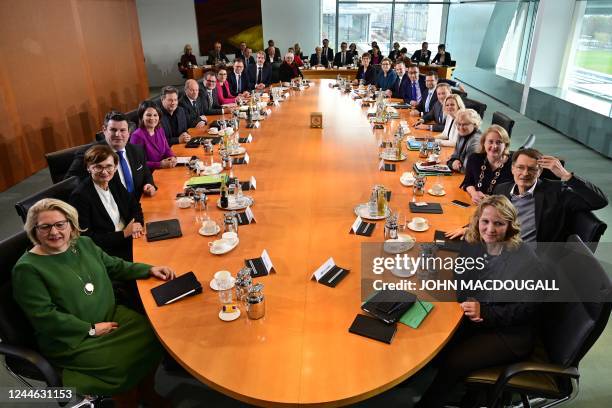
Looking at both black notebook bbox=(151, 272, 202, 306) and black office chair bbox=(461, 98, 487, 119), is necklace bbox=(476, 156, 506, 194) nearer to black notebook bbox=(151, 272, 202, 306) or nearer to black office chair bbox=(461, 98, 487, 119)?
black notebook bbox=(151, 272, 202, 306)

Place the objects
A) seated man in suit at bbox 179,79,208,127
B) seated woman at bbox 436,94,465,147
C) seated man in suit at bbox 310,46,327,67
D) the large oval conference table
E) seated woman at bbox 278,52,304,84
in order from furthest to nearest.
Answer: seated man in suit at bbox 310,46,327,67
seated woman at bbox 278,52,304,84
seated man in suit at bbox 179,79,208,127
seated woman at bbox 436,94,465,147
the large oval conference table

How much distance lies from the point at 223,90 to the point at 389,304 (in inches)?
255

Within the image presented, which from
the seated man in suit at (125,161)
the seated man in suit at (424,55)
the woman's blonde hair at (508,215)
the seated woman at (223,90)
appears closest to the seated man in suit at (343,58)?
the seated man in suit at (424,55)

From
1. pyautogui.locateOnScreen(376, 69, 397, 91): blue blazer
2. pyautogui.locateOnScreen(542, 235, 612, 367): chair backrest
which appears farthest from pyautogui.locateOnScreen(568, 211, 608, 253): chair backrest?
pyautogui.locateOnScreen(376, 69, 397, 91): blue blazer

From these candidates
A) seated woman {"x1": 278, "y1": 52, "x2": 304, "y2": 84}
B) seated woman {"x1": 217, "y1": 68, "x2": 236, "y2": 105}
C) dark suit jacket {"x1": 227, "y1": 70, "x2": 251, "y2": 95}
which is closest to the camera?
seated woman {"x1": 217, "y1": 68, "x2": 236, "y2": 105}

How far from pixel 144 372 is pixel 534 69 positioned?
30.7 feet

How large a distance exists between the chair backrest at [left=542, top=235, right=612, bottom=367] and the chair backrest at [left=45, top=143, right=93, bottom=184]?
11.5 feet

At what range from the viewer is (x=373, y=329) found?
1.91 metres

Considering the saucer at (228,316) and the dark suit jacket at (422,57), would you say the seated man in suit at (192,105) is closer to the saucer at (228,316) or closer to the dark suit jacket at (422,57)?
the saucer at (228,316)

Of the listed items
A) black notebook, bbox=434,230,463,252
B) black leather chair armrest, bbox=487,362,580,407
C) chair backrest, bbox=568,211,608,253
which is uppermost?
chair backrest, bbox=568,211,608,253

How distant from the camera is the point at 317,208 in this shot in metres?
3.12

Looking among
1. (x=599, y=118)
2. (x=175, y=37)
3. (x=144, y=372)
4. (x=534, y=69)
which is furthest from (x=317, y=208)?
(x=175, y=37)

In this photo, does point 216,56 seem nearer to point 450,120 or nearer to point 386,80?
point 386,80

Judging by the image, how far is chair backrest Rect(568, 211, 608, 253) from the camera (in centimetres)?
250
